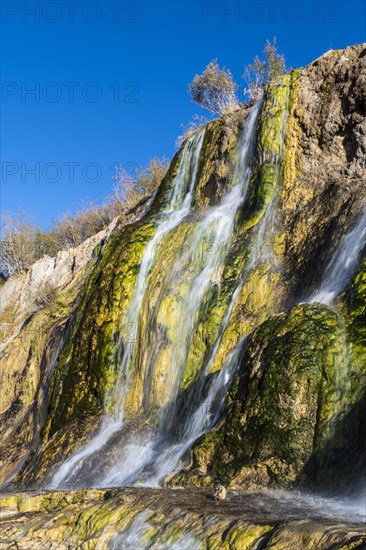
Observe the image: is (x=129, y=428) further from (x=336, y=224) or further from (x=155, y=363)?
(x=336, y=224)

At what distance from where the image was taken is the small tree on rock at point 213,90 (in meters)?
29.8

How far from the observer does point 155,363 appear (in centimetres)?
1462

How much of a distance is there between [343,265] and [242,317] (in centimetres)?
244

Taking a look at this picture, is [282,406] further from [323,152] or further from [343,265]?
[323,152]

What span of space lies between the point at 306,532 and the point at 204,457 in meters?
4.23

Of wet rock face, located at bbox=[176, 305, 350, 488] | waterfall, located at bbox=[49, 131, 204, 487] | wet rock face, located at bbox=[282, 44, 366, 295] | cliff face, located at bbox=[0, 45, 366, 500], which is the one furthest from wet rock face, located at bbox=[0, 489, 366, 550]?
wet rock face, located at bbox=[282, 44, 366, 295]

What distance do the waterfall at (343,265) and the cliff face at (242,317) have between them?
0.16 meters

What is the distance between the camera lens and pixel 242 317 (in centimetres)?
1392

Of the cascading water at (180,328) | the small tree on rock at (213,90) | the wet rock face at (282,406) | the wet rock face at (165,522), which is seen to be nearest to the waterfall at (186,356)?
the cascading water at (180,328)

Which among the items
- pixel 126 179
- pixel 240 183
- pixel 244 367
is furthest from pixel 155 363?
pixel 126 179

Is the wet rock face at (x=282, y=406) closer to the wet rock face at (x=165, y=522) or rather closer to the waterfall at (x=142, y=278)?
the wet rock face at (x=165, y=522)

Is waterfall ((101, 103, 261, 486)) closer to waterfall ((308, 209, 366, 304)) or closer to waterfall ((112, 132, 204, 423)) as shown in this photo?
waterfall ((112, 132, 204, 423))

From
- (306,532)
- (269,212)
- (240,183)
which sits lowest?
(306,532)

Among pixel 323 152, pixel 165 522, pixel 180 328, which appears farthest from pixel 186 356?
pixel 165 522
